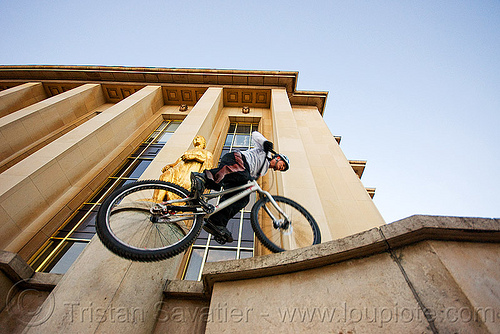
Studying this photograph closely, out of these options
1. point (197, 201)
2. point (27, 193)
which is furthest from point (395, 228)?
point (27, 193)

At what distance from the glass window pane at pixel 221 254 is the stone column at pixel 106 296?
7.22 ft

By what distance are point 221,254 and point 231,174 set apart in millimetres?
3318

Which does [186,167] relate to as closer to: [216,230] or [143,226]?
[143,226]

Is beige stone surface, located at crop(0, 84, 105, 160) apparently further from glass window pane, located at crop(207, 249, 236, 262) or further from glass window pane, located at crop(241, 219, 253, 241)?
glass window pane, located at crop(241, 219, 253, 241)

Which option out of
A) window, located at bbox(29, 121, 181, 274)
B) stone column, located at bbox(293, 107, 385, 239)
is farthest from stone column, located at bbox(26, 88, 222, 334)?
stone column, located at bbox(293, 107, 385, 239)

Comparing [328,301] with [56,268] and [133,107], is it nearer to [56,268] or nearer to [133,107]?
[56,268]

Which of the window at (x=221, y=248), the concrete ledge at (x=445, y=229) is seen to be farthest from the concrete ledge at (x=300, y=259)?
the window at (x=221, y=248)

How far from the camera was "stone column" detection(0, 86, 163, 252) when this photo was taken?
5309 millimetres

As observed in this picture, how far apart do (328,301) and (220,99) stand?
1210 cm

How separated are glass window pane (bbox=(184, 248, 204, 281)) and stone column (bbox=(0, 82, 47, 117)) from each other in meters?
13.3

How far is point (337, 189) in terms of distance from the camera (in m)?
7.23

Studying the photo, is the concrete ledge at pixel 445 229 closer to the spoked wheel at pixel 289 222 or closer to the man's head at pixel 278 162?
the spoked wheel at pixel 289 222

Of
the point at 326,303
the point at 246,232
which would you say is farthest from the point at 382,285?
the point at 246,232

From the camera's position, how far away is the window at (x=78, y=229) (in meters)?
5.61
